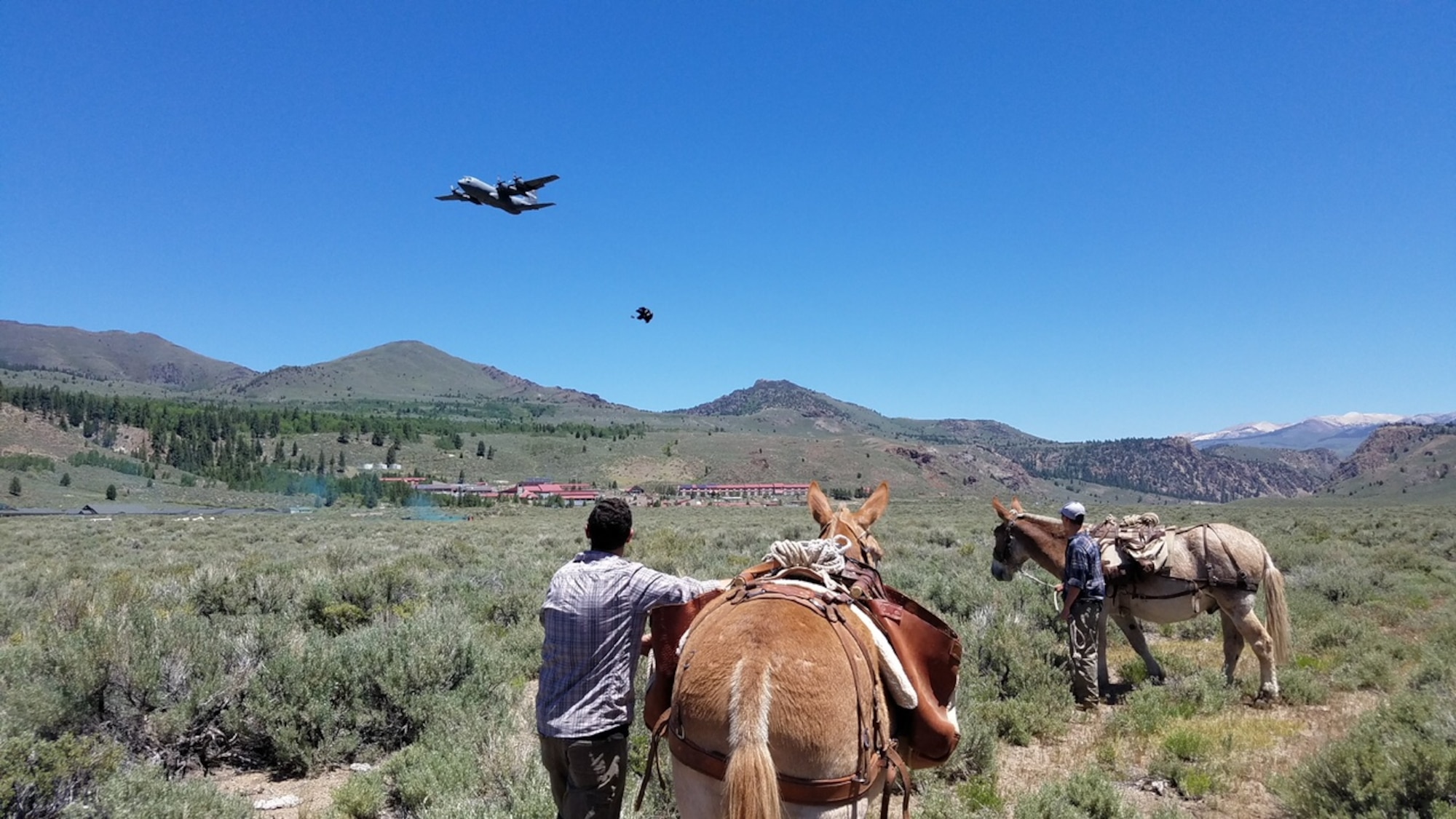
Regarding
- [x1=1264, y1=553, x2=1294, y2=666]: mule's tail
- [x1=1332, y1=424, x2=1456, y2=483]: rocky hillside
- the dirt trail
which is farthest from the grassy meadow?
[x1=1332, y1=424, x2=1456, y2=483]: rocky hillside

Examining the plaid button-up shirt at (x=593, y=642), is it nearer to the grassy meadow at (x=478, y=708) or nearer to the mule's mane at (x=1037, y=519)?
the grassy meadow at (x=478, y=708)

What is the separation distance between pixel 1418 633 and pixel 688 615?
40.3 feet

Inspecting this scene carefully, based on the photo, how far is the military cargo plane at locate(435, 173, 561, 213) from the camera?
10867 mm

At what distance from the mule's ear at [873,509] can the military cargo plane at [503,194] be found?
27.6 ft

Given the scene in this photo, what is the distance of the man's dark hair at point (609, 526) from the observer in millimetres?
3457

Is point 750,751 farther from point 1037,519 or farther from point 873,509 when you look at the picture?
point 1037,519

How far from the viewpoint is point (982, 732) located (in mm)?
5730

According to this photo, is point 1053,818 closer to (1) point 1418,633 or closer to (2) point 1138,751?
(2) point 1138,751

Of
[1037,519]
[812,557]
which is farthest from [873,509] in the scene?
[1037,519]

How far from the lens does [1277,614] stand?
7.37 meters

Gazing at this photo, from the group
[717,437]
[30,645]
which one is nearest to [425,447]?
[717,437]

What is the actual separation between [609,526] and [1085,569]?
5890 mm

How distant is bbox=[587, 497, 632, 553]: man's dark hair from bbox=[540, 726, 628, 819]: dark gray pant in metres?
0.90

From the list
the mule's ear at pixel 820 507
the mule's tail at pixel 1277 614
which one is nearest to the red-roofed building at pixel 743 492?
the mule's tail at pixel 1277 614
